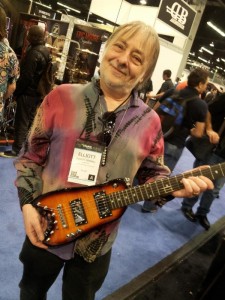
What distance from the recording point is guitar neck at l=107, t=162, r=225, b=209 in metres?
1.34

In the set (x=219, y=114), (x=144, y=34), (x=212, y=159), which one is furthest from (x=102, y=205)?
(x=212, y=159)

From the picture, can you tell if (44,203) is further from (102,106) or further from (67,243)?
(102,106)

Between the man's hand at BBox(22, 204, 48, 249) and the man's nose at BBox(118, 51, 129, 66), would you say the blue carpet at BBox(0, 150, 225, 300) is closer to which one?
the man's hand at BBox(22, 204, 48, 249)

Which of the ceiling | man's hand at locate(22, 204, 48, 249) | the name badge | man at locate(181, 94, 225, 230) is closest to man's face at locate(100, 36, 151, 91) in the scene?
the name badge

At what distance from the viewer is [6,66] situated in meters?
2.94

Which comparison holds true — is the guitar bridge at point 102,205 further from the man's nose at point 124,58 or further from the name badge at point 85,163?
the man's nose at point 124,58

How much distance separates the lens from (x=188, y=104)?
3.39 metres

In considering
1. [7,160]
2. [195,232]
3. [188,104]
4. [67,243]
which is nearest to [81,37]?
[7,160]

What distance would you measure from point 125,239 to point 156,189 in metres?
1.99

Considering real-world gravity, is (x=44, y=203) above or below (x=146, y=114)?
below

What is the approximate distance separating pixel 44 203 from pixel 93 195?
219 mm

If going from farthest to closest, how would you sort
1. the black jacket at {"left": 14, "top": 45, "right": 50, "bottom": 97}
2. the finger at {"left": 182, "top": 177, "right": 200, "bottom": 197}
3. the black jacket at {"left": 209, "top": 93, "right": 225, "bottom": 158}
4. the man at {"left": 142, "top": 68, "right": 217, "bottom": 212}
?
the black jacket at {"left": 14, "top": 45, "right": 50, "bottom": 97}, the black jacket at {"left": 209, "top": 93, "right": 225, "bottom": 158}, the man at {"left": 142, "top": 68, "right": 217, "bottom": 212}, the finger at {"left": 182, "top": 177, "right": 200, "bottom": 197}

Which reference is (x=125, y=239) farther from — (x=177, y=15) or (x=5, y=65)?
(x=177, y=15)

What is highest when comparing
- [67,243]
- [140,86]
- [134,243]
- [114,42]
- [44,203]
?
[114,42]
